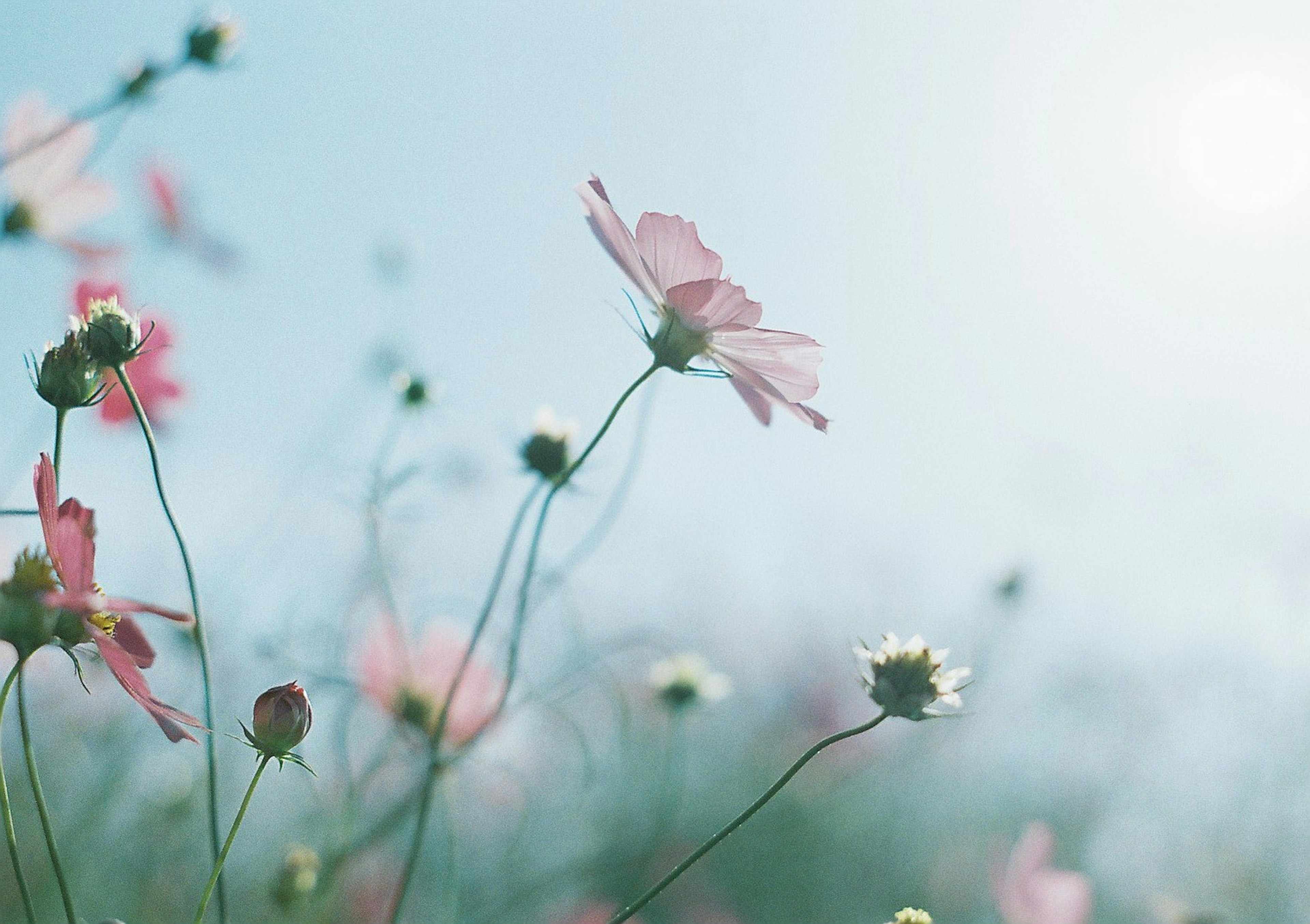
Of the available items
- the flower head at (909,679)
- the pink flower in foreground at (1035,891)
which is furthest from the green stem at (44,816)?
the pink flower in foreground at (1035,891)

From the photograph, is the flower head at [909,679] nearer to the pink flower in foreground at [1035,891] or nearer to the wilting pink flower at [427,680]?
the pink flower in foreground at [1035,891]

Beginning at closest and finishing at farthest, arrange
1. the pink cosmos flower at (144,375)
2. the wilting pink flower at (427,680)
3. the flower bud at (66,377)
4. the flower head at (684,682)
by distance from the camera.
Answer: the flower bud at (66,377) → the pink cosmos flower at (144,375) → the wilting pink flower at (427,680) → the flower head at (684,682)

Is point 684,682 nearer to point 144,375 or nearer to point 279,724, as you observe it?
point 144,375

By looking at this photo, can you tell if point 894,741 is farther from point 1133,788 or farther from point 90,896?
point 90,896

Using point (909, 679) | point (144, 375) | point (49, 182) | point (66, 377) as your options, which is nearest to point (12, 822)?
point (66, 377)

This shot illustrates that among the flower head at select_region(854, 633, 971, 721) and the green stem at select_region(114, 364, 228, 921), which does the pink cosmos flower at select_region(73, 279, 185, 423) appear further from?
the flower head at select_region(854, 633, 971, 721)

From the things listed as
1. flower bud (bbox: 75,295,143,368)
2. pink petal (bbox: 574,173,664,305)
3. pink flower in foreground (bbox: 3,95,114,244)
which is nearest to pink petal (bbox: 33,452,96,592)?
flower bud (bbox: 75,295,143,368)
